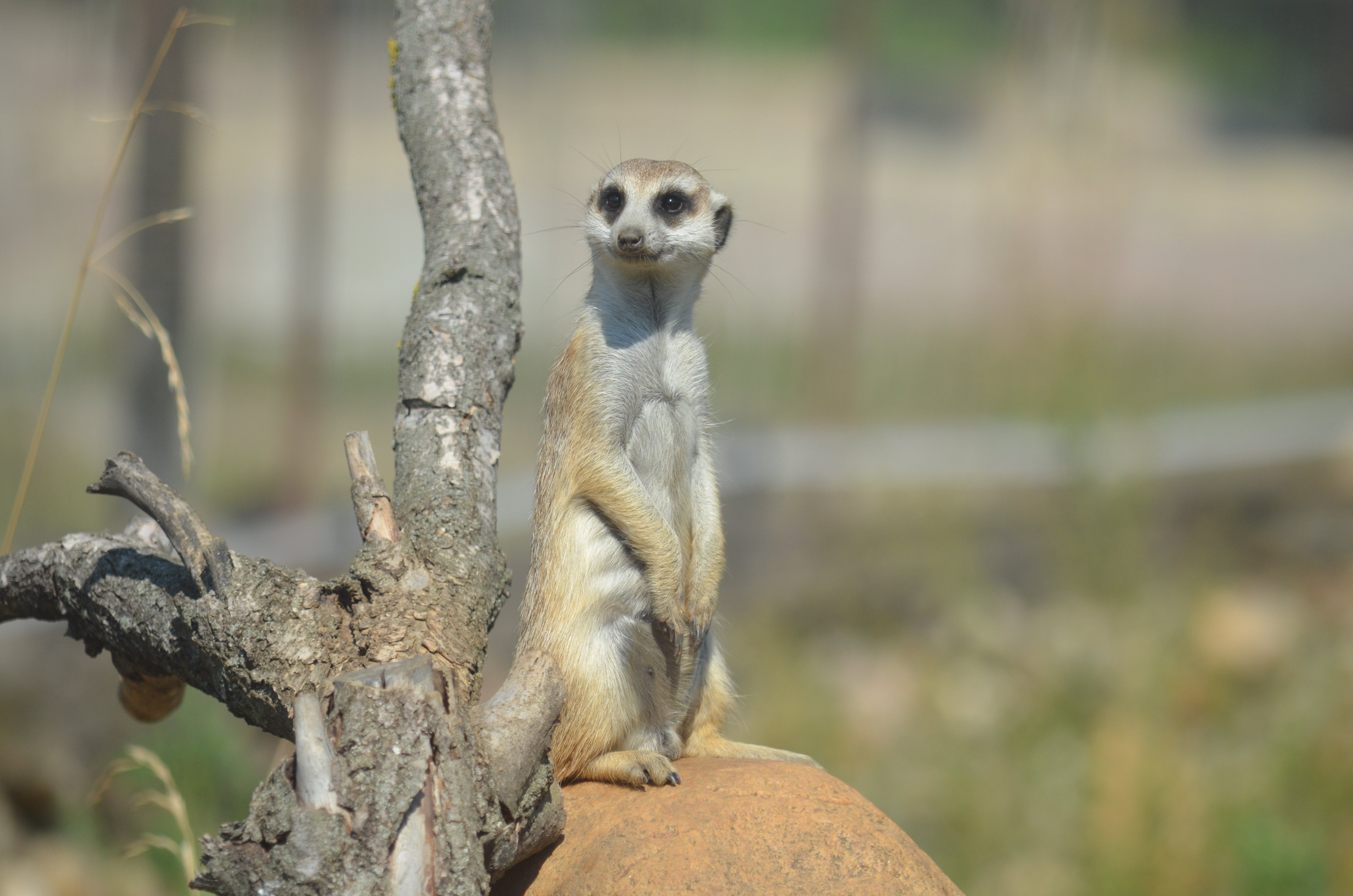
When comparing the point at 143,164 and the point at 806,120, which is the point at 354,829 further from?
the point at 806,120

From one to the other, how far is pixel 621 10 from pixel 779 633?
375 cm

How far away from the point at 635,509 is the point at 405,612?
0.86 metres

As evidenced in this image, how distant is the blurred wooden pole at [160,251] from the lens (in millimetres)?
4020

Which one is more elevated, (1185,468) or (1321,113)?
(1321,113)

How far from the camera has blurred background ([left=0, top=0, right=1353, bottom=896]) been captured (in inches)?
169

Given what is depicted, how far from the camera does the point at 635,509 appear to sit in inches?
96.4

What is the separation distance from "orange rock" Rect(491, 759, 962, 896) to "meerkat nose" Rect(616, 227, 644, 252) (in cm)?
116

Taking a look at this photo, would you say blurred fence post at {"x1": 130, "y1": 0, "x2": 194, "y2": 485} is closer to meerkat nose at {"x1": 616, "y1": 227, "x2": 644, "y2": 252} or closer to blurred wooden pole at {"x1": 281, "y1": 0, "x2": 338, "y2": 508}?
blurred wooden pole at {"x1": 281, "y1": 0, "x2": 338, "y2": 508}

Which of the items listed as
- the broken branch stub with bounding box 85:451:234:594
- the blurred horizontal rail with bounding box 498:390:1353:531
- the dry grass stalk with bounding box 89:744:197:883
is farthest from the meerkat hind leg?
the blurred horizontal rail with bounding box 498:390:1353:531

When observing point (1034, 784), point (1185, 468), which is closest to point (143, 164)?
point (1034, 784)

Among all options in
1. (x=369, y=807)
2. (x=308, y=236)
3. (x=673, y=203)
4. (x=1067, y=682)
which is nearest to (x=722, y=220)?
(x=673, y=203)

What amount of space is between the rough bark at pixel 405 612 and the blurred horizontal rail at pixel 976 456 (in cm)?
96

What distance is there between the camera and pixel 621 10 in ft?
21.2

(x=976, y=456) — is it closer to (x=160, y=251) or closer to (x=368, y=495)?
(x=160, y=251)
